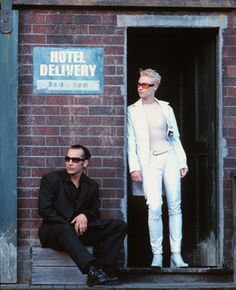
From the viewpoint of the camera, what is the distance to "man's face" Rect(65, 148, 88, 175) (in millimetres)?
9109

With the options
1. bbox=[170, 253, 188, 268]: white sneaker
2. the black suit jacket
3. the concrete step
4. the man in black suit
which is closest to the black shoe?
the man in black suit

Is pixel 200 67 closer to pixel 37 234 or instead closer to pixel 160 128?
pixel 160 128

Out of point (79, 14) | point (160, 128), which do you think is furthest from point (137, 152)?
point (79, 14)

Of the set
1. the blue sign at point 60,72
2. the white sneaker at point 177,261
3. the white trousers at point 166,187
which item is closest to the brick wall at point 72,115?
the blue sign at point 60,72

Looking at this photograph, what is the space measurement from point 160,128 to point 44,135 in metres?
1.20

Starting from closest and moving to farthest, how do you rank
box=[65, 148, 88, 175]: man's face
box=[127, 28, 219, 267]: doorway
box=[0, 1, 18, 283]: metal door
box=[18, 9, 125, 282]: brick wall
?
box=[65, 148, 88, 175]: man's face
box=[0, 1, 18, 283]: metal door
box=[18, 9, 125, 282]: brick wall
box=[127, 28, 219, 267]: doorway

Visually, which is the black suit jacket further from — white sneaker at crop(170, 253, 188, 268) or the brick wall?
white sneaker at crop(170, 253, 188, 268)

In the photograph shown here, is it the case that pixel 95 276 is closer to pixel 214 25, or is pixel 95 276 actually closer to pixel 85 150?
pixel 85 150

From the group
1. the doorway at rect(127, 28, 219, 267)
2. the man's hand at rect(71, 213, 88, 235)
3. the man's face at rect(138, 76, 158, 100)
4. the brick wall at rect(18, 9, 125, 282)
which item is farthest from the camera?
the doorway at rect(127, 28, 219, 267)

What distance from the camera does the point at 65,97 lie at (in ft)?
31.3

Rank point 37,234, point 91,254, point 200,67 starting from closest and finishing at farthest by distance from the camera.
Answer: point 91,254 < point 37,234 < point 200,67

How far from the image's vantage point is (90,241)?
9.09m

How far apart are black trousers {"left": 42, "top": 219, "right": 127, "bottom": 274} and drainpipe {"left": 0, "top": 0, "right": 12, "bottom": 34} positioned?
2064mm

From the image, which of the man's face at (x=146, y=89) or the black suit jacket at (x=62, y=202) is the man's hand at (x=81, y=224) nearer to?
the black suit jacket at (x=62, y=202)
